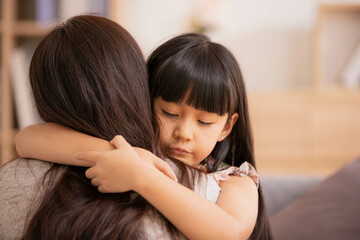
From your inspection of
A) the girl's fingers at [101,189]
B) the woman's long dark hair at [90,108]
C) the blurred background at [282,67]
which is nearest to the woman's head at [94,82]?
the woman's long dark hair at [90,108]

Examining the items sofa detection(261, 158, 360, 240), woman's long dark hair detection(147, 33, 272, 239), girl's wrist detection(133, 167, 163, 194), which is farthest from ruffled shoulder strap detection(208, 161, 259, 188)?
sofa detection(261, 158, 360, 240)

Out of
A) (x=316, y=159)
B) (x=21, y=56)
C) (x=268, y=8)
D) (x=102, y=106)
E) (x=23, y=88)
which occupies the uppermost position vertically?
(x=102, y=106)

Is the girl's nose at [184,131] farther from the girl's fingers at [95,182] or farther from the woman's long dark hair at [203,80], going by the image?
the girl's fingers at [95,182]

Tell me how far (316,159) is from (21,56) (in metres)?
2.01

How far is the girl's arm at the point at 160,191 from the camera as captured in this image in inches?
30.9

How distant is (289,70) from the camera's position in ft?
12.0

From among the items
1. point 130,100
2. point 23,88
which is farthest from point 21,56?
point 130,100

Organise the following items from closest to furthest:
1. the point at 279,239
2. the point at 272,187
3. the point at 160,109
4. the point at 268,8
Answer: the point at 160,109, the point at 279,239, the point at 272,187, the point at 268,8

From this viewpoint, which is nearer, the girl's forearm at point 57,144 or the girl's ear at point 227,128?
the girl's forearm at point 57,144

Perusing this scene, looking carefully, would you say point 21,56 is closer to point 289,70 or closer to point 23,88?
point 23,88

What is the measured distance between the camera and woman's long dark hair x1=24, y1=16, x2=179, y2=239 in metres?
0.78

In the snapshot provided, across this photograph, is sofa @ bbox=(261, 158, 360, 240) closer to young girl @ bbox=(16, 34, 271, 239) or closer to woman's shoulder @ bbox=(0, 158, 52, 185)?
young girl @ bbox=(16, 34, 271, 239)

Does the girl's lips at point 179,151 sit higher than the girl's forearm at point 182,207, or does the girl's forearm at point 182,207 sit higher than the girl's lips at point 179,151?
the girl's forearm at point 182,207

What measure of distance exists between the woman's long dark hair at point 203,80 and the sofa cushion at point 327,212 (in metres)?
0.30
